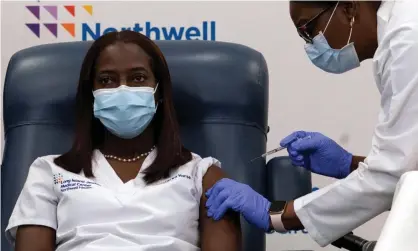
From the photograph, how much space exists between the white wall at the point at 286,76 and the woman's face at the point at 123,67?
0.84 meters

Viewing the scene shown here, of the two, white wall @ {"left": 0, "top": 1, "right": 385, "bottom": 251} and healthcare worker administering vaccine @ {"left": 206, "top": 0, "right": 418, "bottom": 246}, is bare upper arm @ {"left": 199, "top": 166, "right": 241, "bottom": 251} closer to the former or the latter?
healthcare worker administering vaccine @ {"left": 206, "top": 0, "right": 418, "bottom": 246}

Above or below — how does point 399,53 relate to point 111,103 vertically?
above

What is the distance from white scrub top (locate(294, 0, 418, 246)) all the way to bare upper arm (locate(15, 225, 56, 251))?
2.21 ft

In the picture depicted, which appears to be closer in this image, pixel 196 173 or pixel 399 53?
pixel 399 53

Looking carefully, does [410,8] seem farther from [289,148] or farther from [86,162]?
[86,162]

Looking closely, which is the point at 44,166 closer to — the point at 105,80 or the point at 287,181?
the point at 105,80

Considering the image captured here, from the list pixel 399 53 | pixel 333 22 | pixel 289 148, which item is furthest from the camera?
pixel 289 148

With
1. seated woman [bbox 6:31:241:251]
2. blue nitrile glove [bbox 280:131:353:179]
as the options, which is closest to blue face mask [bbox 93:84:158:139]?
seated woman [bbox 6:31:241:251]

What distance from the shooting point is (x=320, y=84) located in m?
2.75

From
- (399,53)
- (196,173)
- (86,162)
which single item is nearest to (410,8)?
(399,53)

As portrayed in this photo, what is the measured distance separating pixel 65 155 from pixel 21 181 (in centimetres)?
25

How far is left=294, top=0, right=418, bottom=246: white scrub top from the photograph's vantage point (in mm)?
1574

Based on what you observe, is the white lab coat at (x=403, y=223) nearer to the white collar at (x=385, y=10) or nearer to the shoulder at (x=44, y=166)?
the white collar at (x=385, y=10)

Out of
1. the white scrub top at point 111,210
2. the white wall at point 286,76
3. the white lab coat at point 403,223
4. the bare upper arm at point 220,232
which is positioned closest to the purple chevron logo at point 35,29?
the white wall at point 286,76
